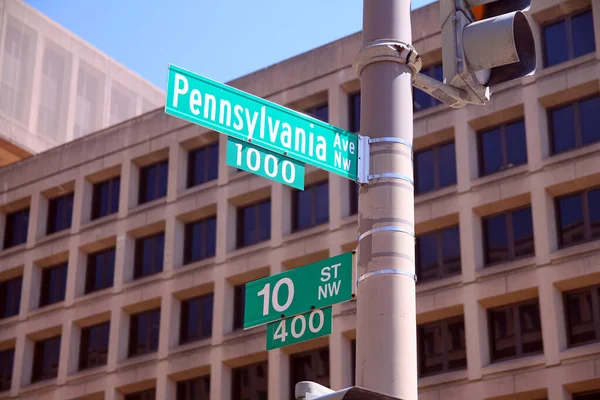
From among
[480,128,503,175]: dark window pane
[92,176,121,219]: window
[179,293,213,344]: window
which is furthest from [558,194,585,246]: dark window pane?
[92,176,121,219]: window

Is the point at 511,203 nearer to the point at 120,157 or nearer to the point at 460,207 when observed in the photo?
the point at 460,207

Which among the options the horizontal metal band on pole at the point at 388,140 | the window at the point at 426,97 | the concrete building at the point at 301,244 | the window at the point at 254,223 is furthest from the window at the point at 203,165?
the horizontal metal band on pole at the point at 388,140

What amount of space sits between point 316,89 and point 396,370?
32621 millimetres

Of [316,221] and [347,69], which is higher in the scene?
[347,69]

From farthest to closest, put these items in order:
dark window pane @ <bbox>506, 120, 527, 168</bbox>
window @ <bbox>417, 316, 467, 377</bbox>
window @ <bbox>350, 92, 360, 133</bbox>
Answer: window @ <bbox>350, 92, 360, 133</bbox> < dark window pane @ <bbox>506, 120, 527, 168</bbox> < window @ <bbox>417, 316, 467, 377</bbox>

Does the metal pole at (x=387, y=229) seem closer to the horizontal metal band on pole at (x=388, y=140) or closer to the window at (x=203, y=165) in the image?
the horizontal metal band on pole at (x=388, y=140)

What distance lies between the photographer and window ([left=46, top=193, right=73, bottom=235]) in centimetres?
4606

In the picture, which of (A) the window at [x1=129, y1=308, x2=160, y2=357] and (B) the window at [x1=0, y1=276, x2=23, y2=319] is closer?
(A) the window at [x1=129, y1=308, x2=160, y2=357]

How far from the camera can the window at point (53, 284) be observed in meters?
44.8

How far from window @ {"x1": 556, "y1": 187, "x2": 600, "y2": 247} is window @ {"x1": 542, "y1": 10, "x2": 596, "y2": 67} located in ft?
14.9

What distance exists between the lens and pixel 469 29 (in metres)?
7.98

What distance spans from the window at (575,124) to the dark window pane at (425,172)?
424 centimetres

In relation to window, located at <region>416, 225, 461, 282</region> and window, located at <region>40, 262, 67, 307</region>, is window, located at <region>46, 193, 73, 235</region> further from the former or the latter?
window, located at <region>416, 225, 461, 282</region>

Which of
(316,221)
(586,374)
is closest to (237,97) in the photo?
(586,374)
